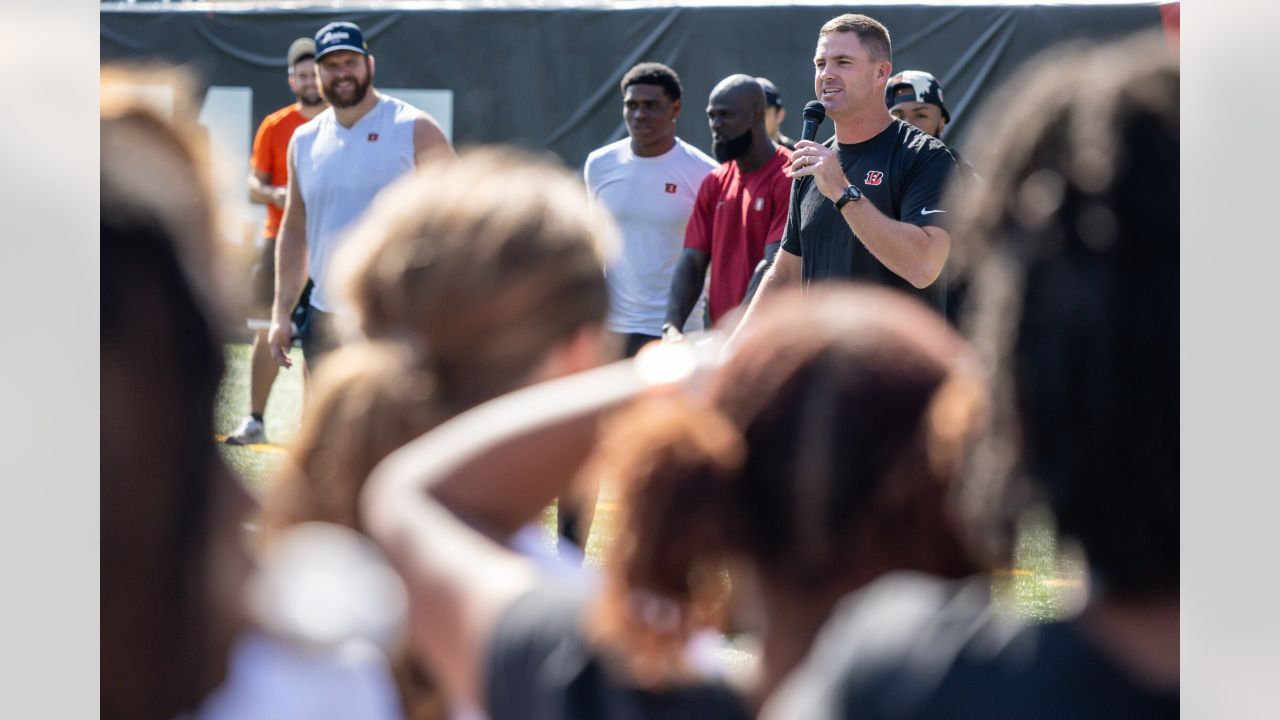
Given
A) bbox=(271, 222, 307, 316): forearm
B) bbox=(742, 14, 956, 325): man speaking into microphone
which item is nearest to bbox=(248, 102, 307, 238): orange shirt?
bbox=(271, 222, 307, 316): forearm

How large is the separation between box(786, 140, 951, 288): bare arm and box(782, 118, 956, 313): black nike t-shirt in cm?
6

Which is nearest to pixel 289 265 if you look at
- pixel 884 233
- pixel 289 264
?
pixel 289 264

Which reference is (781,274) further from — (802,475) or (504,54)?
(504,54)

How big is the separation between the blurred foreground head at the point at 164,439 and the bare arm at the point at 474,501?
18cm

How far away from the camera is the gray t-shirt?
0.95 meters

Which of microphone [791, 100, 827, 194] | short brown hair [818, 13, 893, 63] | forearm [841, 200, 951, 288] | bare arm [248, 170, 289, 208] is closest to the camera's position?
forearm [841, 200, 951, 288]

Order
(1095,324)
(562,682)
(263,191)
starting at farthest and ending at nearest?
(263,191) → (562,682) → (1095,324)

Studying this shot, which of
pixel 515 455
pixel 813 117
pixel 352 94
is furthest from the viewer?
pixel 352 94

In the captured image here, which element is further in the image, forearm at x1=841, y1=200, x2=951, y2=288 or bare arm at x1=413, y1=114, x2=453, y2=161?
bare arm at x1=413, y1=114, x2=453, y2=161

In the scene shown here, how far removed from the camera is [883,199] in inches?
121

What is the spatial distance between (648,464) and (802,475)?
105mm

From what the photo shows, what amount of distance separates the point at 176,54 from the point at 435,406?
28.5 feet

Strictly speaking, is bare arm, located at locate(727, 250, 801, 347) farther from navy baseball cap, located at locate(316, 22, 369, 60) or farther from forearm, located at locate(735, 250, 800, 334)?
navy baseball cap, located at locate(316, 22, 369, 60)
